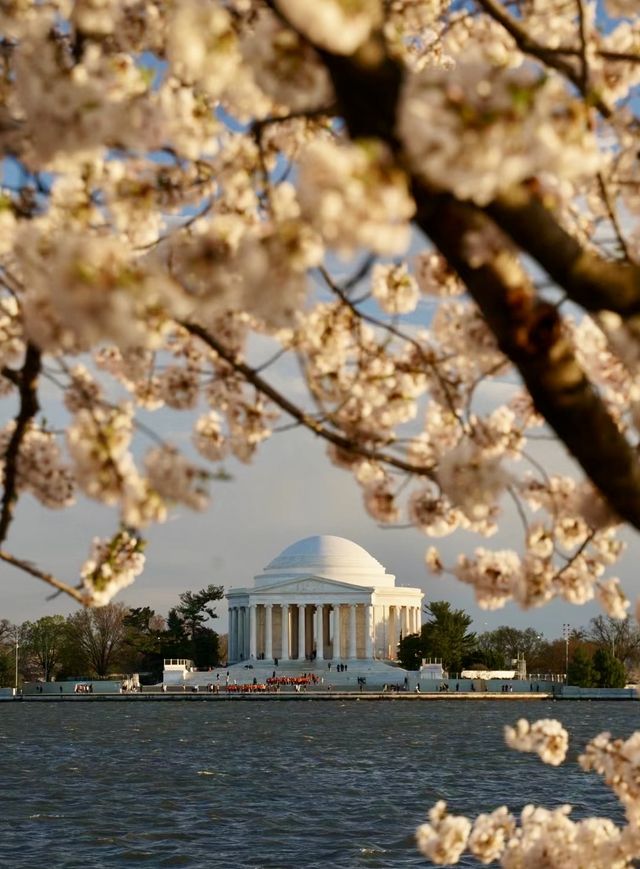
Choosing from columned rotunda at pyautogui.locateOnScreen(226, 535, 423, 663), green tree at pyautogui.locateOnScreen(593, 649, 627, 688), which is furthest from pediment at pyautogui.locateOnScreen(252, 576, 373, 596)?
green tree at pyautogui.locateOnScreen(593, 649, 627, 688)

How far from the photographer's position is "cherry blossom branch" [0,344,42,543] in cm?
490

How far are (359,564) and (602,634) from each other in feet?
93.2

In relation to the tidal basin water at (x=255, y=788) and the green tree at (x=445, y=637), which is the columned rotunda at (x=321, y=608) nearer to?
the green tree at (x=445, y=637)

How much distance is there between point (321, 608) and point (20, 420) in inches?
5696

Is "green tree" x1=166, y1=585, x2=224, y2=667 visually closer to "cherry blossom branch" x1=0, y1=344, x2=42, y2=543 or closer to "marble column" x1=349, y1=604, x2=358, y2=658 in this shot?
"marble column" x1=349, y1=604, x2=358, y2=658

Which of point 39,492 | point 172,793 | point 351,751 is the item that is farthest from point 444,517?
point 351,751

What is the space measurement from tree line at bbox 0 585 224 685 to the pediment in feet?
29.1

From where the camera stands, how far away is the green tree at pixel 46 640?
468ft

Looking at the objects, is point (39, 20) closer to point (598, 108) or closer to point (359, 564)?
point (598, 108)

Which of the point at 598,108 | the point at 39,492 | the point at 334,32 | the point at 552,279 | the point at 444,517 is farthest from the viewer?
the point at 444,517

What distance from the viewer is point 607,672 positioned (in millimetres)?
118375

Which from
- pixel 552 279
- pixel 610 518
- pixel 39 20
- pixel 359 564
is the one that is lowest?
pixel 610 518

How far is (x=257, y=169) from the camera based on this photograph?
4.93 m

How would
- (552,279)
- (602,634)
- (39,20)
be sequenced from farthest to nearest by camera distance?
1. (602,634)
2. (39,20)
3. (552,279)
